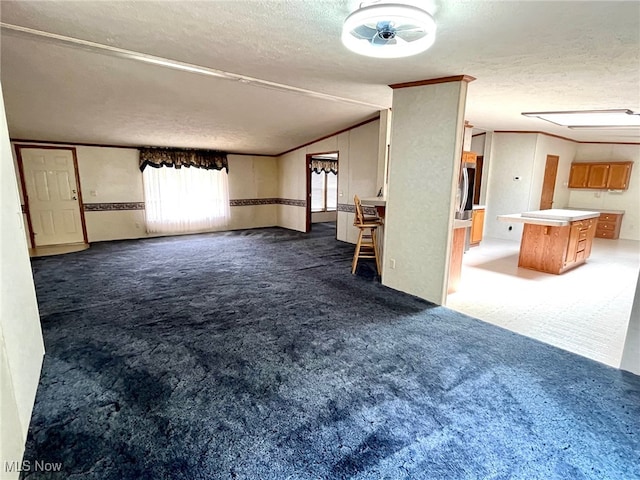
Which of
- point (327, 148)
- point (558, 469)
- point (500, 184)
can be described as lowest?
point (558, 469)

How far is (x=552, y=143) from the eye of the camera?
6848 mm

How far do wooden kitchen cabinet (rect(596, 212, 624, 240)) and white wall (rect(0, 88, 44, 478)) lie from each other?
995 centimetres

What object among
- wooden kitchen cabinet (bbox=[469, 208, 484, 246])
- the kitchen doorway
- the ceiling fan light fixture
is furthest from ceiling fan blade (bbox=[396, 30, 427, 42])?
the kitchen doorway

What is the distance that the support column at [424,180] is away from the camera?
3.01 m

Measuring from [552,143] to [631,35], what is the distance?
5976mm

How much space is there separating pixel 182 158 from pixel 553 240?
281 inches

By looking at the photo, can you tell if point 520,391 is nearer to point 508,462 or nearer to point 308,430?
point 508,462

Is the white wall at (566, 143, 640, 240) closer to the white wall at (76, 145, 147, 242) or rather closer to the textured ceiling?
the textured ceiling

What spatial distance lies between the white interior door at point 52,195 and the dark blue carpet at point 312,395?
3.51m

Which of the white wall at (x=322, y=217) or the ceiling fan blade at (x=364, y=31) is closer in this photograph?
the ceiling fan blade at (x=364, y=31)

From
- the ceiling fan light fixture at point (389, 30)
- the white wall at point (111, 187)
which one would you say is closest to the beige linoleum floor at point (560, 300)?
the ceiling fan light fixture at point (389, 30)

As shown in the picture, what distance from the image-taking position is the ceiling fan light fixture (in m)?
1.61

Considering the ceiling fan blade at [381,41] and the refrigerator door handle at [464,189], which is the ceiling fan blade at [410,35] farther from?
the refrigerator door handle at [464,189]

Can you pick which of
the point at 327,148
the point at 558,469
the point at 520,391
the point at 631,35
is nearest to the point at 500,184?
the point at 327,148
